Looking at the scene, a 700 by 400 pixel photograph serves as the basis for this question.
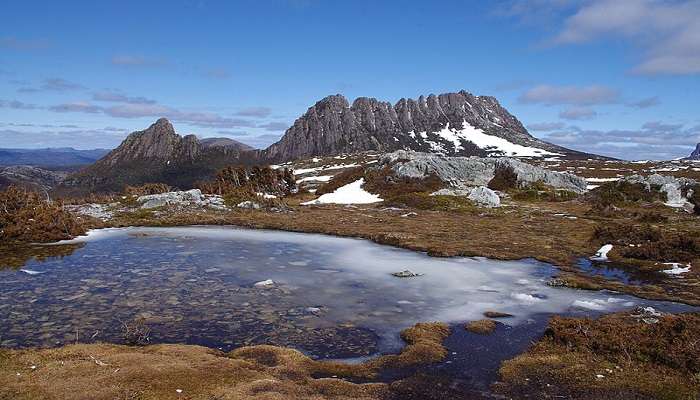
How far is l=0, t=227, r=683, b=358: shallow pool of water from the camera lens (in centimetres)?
2114

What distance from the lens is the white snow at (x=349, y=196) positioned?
84113mm

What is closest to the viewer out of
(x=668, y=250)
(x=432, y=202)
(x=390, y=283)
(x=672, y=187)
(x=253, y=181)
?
(x=390, y=283)

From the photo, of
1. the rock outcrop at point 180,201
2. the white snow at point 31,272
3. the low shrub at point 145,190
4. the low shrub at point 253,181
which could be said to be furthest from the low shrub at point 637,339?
the low shrub at point 145,190

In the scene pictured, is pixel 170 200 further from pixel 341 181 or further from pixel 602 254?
pixel 602 254

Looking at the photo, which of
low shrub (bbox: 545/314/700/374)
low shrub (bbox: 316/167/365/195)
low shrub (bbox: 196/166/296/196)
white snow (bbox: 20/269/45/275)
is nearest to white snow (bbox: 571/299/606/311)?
low shrub (bbox: 545/314/700/374)

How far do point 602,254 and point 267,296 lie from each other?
28.7 m

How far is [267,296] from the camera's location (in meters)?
26.9

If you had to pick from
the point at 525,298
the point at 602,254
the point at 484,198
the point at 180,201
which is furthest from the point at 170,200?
the point at 602,254

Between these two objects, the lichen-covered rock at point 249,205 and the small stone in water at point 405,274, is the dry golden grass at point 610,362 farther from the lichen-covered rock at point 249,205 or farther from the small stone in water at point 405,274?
the lichen-covered rock at point 249,205

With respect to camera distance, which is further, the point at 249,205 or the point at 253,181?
the point at 253,181

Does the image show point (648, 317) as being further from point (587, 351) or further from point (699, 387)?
point (699, 387)

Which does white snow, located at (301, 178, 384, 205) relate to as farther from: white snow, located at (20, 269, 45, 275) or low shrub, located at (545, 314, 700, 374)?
low shrub, located at (545, 314, 700, 374)

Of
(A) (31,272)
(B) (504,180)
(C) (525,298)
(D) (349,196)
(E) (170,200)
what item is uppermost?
(B) (504,180)

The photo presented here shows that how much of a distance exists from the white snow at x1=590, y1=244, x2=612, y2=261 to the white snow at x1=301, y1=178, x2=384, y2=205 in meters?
45.7
